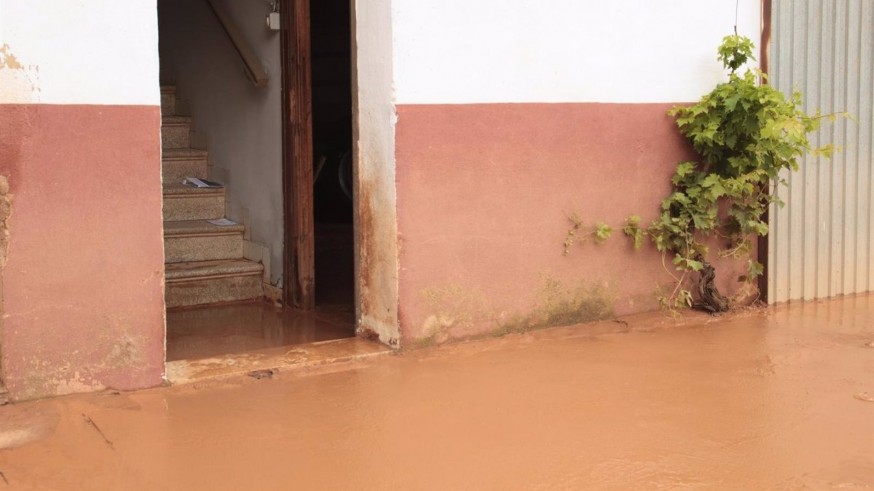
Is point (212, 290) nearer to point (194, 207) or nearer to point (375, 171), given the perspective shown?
point (194, 207)

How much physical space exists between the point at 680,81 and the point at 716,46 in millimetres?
350

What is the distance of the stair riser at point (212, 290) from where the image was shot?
645cm

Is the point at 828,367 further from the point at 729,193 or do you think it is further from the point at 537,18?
the point at 537,18

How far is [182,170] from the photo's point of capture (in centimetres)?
748

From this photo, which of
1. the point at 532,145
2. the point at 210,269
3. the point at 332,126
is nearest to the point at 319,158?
the point at 332,126

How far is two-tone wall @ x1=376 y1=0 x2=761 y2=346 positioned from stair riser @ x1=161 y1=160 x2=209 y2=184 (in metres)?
3.03

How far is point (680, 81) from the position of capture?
5934 mm

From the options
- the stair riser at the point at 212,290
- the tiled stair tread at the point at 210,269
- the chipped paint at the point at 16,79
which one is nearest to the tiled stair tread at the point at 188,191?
the tiled stair tread at the point at 210,269

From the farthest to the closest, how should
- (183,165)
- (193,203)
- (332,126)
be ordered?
(332,126) → (183,165) → (193,203)

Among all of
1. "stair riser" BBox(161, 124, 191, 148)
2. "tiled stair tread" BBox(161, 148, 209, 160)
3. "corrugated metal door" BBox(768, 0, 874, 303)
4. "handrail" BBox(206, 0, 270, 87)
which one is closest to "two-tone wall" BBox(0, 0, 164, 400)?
"handrail" BBox(206, 0, 270, 87)

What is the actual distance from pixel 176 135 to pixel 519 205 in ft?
11.6

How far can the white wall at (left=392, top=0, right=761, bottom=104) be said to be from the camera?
16.5 ft

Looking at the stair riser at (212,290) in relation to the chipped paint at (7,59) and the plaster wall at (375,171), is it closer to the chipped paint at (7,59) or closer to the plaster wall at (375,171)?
the plaster wall at (375,171)

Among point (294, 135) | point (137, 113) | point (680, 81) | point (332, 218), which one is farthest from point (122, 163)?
point (332, 218)
